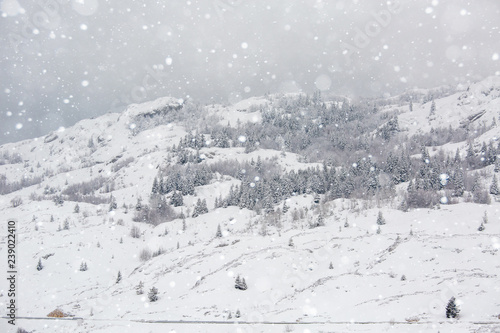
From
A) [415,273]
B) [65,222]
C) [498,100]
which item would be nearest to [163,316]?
[415,273]

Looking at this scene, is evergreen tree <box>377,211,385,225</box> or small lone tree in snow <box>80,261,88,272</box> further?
small lone tree in snow <box>80,261,88,272</box>

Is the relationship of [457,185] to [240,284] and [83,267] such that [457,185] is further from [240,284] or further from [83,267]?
[83,267]

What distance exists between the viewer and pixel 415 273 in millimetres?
23688

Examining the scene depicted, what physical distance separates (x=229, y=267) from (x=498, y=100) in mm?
186469

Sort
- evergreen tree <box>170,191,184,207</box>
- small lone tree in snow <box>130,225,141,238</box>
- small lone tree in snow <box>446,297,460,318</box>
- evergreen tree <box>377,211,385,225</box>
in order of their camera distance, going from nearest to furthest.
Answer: small lone tree in snow <box>446,297,460,318</box>
evergreen tree <box>377,211,385,225</box>
small lone tree in snow <box>130,225,141,238</box>
evergreen tree <box>170,191,184,207</box>

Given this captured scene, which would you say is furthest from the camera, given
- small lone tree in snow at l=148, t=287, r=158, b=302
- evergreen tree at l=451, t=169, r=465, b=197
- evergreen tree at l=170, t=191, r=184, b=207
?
evergreen tree at l=170, t=191, r=184, b=207

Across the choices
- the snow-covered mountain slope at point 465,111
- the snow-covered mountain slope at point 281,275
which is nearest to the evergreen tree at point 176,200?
the snow-covered mountain slope at point 281,275

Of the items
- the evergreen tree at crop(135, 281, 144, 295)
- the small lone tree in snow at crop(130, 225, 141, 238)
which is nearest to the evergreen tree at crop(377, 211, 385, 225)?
the evergreen tree at crop(135, 281, 144, 295)

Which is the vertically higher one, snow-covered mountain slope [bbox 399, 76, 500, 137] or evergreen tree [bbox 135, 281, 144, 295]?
snow-covered mountain slope [bbox 399, 76, 500, 137]

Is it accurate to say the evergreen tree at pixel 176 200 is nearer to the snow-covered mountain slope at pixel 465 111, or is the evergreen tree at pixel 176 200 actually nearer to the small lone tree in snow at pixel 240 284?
the small lone tree in snow at pixel 240 284

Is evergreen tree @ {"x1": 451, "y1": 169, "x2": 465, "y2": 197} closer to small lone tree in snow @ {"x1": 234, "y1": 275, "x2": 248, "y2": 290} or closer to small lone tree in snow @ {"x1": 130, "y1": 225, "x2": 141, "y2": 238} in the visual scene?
small lone tree in snow @ {"x1": 234, "y1": 275, "x2": 248, "y2": 290}

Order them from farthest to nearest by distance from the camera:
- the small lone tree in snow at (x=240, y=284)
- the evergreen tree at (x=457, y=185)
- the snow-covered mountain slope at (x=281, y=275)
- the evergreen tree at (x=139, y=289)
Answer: the evergreen tree at (x=457, y=185) < the evergreen tree at (x=139, y=289) < the small lone tree in snow at (x=240, y=284) < the snow-covered mountain slope at (x=281, y=275)

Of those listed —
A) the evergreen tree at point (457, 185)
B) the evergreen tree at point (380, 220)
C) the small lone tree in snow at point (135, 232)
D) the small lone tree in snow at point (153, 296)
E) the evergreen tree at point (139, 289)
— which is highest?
the evergreen tree at point (457, 185)

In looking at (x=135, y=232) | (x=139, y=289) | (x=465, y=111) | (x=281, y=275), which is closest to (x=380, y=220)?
(x=281, y=275)
